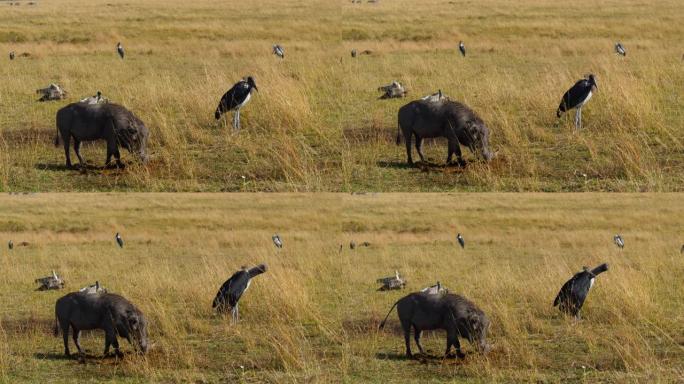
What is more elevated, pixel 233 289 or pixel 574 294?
pixel 233 289

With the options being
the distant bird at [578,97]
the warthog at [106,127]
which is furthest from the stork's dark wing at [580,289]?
the warthog at [106,127]

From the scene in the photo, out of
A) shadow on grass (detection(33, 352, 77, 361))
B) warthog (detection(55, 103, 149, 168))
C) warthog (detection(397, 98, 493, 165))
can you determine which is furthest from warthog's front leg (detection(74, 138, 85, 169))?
warthog (detection(397, 98, 493, 165))

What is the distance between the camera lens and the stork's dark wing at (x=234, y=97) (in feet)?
73.2

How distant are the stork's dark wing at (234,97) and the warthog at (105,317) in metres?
5.17

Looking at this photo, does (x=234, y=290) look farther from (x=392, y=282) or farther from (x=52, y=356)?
(x=392, y=282)

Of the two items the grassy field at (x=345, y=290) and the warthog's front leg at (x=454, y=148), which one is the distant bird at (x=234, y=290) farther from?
the warthog's front leg at (x=454, y=148)

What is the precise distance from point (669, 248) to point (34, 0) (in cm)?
6293

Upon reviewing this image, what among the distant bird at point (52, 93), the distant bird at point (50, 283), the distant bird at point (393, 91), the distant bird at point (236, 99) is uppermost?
the distant bird at point (236, 99)

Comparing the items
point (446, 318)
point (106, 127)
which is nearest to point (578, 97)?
point (446, 318)

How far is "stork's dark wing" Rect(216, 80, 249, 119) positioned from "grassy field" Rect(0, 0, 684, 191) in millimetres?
522

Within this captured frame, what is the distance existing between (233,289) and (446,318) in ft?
12.3

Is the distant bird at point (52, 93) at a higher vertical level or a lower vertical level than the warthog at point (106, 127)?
lower

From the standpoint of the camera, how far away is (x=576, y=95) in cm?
2300

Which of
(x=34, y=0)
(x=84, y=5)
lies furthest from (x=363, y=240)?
(x=34, y=0)
